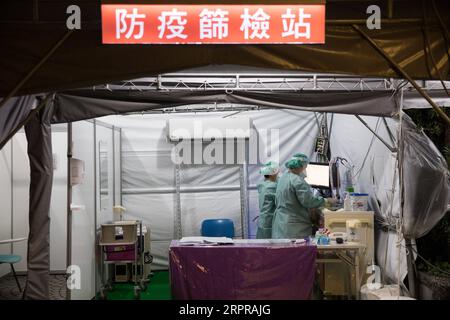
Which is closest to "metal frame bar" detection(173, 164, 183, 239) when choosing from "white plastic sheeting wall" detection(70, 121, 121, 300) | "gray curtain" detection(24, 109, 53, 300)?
"white plastic sheeting wall" detection(70, 121, 121, 300)

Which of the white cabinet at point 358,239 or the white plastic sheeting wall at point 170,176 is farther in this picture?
the white plastic sheeting wall at point 170,176

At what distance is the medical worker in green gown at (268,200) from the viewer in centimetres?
567

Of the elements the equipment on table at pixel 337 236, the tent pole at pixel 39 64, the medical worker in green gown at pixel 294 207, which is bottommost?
the equipment on table at pixel 337 236

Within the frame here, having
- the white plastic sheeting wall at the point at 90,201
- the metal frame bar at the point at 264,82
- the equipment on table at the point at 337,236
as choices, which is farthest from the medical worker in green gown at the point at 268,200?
the white plastic sheeting wall at the point at 90,201

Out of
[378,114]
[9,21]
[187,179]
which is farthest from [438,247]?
[9,21]

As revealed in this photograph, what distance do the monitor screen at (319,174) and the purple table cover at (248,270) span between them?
179 cm

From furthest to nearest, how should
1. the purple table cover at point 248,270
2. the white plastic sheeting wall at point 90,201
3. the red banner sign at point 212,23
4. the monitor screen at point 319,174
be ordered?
the monitor screen at point 319,174
the white plastic sheeting wall at point 90,201
the purple table cover at point 248,270
the red banner sign at point 212,23

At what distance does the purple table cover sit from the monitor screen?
1.79 metres

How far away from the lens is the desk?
4164mm

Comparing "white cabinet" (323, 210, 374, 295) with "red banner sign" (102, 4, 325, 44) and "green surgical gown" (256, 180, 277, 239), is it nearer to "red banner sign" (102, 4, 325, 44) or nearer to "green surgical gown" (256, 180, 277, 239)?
"green surgical gown" (256, 180, 277, 239)

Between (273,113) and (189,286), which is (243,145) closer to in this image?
(273,113)

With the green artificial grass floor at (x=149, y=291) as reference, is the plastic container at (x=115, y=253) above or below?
above

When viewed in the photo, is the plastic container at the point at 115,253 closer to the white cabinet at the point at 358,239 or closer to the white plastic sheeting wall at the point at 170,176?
the white plastic sheeting wall at the point at 170,176

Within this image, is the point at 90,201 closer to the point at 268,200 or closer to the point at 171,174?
the point at 171,174
